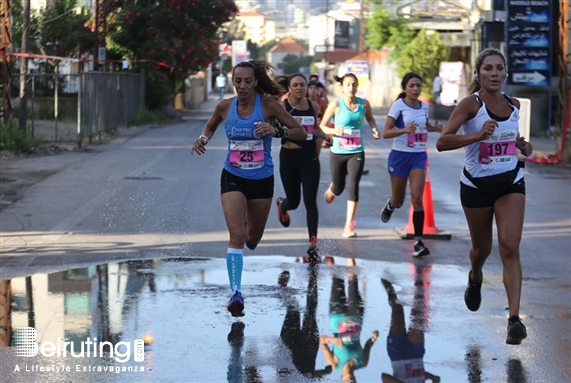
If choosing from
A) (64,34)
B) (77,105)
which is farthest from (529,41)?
(64,34)

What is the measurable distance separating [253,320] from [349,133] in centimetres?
455

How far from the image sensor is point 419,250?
10.7 metres

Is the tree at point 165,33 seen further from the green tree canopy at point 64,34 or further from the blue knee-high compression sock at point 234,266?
the blue knee-high compression sock at point 234,266

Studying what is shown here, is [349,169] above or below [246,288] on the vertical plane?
above

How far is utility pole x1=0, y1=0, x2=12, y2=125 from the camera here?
22500 mm

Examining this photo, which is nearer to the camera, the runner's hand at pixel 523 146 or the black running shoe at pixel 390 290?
the runner's hand at pixel 523 146

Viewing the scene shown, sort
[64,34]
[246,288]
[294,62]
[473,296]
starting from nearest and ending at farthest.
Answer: [473,296] < [246,288] < [64,34] < [294,62]

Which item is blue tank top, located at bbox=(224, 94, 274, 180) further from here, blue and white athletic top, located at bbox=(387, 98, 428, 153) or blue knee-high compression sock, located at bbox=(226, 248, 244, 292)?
blue and white athletic top, located at bbox=(387, 98, 428, 153)

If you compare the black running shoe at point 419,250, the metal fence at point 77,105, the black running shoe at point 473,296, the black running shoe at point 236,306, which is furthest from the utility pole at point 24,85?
the black running shoe at point 473,296

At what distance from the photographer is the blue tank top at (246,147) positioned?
25.4ft

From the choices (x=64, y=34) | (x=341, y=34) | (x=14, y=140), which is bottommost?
(x=14, y=140)

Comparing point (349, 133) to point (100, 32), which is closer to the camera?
point (349, 133)

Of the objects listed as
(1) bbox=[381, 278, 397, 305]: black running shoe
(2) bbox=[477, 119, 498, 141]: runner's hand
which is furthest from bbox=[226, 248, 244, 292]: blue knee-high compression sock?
(2) bbox=[477, 119, 498, 141]: runner's hand

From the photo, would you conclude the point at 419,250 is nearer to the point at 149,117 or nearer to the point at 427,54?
the point at 149,117
